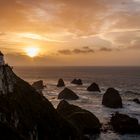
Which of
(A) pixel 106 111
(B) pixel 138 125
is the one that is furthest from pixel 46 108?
(A) pixel 106 111

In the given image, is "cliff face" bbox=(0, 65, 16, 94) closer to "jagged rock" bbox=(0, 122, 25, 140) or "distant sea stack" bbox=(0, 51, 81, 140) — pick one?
"distant sea stack" bbox=(0, 51, 81, 140)

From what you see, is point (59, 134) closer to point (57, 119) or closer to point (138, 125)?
point (57, 119)

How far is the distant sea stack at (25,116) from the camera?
51094mm

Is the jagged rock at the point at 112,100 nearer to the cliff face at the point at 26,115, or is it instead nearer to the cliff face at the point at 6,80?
the cliff face at the point at 26,115

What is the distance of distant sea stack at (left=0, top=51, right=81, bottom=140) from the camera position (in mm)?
51094

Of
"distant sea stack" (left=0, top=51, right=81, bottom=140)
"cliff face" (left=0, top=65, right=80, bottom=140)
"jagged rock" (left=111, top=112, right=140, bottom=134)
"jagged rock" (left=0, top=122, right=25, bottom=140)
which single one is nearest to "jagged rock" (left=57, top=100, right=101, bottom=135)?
"jagged rock" (left=111, top=112, right=140, bottom=134)

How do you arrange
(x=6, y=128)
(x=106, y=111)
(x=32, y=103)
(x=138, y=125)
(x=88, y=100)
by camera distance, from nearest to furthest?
1. (x=6, y=128)
2. (x=32, y=103)
3. (x=138, y=125)
4. (x=106, y=111)
5. (x=88, y=100)

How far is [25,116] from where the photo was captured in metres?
55.9

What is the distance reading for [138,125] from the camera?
80188mm

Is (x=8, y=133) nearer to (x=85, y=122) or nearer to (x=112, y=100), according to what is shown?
(x=85, y=122)

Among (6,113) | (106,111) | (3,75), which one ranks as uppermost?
(3,75)

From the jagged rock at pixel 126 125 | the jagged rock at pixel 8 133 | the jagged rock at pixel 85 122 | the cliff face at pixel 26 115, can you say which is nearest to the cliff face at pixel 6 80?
the cliff face at pixel 26 115

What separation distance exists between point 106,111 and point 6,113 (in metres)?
59.6

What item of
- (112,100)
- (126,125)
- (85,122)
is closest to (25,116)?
(85,122)
